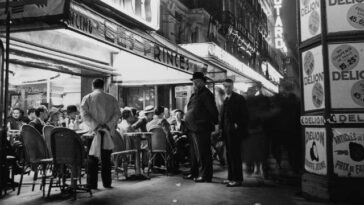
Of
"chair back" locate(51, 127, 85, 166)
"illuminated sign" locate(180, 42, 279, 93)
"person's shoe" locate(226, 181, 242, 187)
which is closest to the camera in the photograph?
"chair back" locate(51, 127, 85, 166)

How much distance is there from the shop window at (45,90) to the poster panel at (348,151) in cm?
1052

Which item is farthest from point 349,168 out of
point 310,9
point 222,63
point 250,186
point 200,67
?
point 222,63

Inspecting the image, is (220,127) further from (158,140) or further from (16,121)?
(16,121)

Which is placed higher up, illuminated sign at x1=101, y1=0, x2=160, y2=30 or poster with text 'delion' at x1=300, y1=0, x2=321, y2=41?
illuminated sign at x1=101, y1=0, x2=160, y2=30

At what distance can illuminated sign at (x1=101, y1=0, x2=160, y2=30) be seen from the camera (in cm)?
1079

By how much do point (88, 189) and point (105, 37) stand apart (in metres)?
3.30

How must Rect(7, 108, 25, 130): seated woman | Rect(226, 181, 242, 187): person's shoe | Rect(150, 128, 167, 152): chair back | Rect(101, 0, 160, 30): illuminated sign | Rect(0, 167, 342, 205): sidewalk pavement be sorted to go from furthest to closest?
1. Rect(101, 0, 160, 30): illuminated sign
2. Rect(7, 108, 25, 130): seated woman
3. Rect(150, 128, 167, 152): chair back
4. Rect(226, 181, 242, 187): person's shoe
5. Rect(0, 167, 342, 205): sidewalk pavement

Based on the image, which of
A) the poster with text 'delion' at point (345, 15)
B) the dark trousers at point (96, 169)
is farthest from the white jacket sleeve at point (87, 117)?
the poster with text 'delion' at point (345, 15)

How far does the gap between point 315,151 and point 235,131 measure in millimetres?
1784

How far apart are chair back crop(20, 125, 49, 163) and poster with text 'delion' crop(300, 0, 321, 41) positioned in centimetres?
506

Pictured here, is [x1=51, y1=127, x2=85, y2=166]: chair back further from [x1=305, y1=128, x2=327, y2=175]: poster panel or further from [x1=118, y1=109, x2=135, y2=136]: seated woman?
[x1=305, y1=128, x2=327, y2=175]: poster panel

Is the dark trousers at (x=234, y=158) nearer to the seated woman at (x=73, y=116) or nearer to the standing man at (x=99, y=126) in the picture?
the standing man at (x=99, y=126)

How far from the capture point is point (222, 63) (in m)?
17.0

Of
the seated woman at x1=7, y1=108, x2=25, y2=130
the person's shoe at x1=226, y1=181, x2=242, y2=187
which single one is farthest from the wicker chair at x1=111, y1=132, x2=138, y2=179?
the seated woman at x1=7, y1=108, x2=25, y2=130
